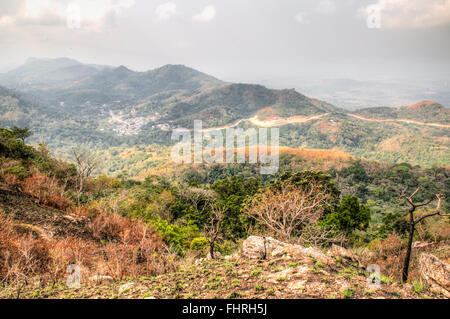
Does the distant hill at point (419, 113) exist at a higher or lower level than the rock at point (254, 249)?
higher

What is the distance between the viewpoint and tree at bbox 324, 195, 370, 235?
1389 cm

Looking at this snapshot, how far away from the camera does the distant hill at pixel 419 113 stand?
96137 millimetres

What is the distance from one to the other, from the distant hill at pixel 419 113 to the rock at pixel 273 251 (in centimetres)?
11881

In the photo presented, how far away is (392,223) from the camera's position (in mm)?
16062

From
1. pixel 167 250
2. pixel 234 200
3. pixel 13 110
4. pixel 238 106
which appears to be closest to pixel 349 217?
pixel 234 200

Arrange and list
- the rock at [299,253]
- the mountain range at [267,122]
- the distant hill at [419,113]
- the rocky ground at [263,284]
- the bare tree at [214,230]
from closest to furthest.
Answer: the rocky ground at [263,284]
the rock at [299,253]
the bare tree at [214,230]
the mountain range at [267,122]
the distant hill at [419,113]

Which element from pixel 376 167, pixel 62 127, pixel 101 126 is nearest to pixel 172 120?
pixel 101 126

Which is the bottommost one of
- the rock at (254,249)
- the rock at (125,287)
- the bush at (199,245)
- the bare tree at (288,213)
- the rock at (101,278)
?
the bush at (199,245)

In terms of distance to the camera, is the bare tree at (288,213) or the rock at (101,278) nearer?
the rock at (101,278)

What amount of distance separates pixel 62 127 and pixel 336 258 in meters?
138

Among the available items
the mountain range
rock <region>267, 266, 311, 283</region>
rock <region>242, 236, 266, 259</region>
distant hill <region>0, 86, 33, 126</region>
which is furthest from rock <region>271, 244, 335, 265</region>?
distant hill <region>0, 86, 33, 126</region>

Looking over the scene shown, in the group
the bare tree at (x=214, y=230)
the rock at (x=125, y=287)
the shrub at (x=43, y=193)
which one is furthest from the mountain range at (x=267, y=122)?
the rock at (x=125, y=287)

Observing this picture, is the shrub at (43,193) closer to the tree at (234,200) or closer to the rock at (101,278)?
the rock at (101,278)

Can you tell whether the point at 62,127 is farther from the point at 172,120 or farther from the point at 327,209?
the point at 327,209
